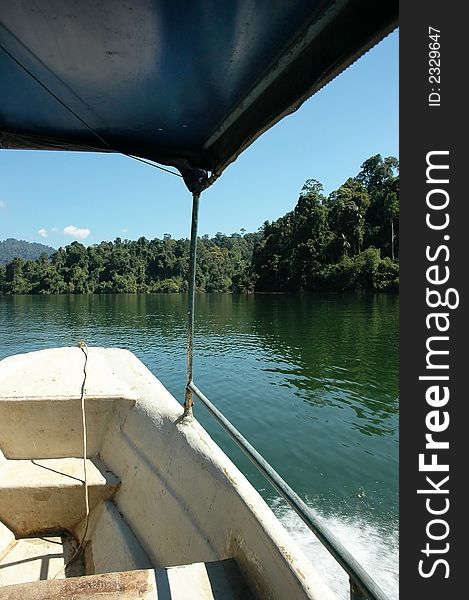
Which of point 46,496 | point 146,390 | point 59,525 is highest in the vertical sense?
point 146,390

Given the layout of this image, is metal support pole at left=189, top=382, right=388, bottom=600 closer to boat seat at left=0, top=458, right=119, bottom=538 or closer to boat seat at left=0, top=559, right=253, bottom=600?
boat seat at left=0, top=559, right=253, bottom=600

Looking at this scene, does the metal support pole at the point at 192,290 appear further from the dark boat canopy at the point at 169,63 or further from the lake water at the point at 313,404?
the lake water at the point at 313,404

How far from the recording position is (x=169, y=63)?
1.52 meters

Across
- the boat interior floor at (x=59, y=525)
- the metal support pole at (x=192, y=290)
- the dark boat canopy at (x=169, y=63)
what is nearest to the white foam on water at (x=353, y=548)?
the boat interior floor at (x=59, y=525)

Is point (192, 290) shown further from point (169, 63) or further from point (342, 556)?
point (342, 556)

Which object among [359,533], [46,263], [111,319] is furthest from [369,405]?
[46,263]

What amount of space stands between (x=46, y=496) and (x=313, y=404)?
899cm

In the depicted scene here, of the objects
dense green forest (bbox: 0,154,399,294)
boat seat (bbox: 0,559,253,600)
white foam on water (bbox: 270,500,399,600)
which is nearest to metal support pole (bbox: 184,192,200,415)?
boat seat (bbox: 0,559,253,600)

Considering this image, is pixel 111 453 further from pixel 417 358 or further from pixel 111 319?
pixel 111 319

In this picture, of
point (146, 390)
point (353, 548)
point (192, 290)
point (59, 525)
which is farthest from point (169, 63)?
point (353, 548)

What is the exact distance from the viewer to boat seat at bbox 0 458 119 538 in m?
2.53

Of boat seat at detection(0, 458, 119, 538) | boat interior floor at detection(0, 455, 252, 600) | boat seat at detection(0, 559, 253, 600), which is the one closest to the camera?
boat seat at detection(0, 559, 253, 600)

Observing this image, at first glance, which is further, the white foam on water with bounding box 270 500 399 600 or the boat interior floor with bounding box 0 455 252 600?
the white foam on water with bounding box 270 500 399 600

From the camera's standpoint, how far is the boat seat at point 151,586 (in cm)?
143
